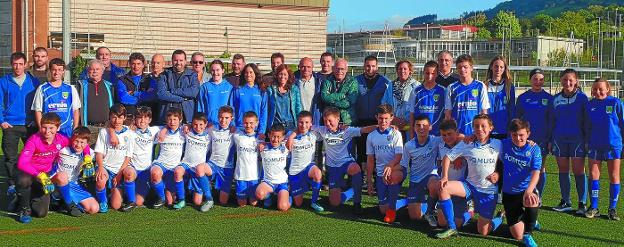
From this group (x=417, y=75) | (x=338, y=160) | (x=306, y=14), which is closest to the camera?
(x=338, y=160)

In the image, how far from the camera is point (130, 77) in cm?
771

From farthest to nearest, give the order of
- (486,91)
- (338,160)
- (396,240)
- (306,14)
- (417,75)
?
(306,14), (417,75), (338,160), (486,91), (396,240)

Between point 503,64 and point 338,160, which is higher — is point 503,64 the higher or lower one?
the higher one

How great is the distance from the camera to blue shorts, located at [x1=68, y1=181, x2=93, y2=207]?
6.57 metres

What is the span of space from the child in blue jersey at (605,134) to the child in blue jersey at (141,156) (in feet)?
14.7

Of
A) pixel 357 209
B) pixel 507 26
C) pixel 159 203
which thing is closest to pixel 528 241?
pixel 357 209

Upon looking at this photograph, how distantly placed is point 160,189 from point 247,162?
0.94m

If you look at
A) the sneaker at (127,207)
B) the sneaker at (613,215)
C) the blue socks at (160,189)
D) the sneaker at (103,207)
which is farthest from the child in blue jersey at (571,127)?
the sneaker at (103,207)

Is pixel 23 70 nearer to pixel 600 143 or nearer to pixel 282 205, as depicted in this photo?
pixel 282 205

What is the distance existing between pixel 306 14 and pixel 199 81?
2614 centimetres

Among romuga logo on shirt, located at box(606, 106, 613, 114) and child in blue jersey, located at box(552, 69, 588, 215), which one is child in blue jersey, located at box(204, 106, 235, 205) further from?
romuga logo on shirt, located at box(606, 106, 613, 114)

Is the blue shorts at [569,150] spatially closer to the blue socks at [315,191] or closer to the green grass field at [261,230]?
the green grass field at [261,230]

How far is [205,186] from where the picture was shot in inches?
277

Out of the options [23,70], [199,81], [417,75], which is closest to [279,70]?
[199,81]
